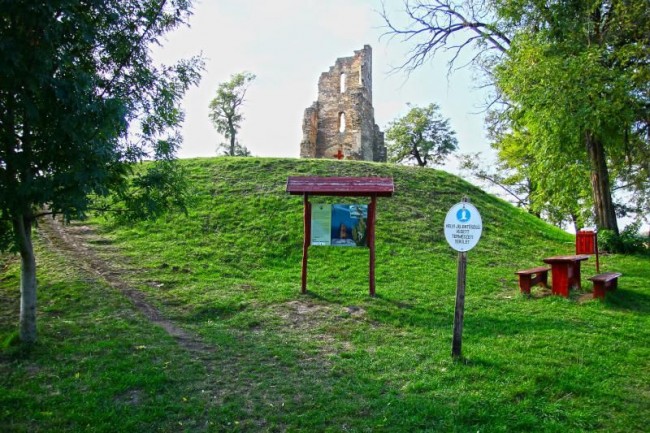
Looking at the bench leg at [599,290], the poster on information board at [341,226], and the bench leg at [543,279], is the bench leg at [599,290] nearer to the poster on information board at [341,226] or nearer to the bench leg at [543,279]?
the bench leg at [543,279]

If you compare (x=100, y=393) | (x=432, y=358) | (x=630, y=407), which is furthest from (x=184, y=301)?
(x=630, y=407)

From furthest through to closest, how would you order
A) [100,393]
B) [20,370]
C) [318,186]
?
[318,186] < [20,370] < [100,393]

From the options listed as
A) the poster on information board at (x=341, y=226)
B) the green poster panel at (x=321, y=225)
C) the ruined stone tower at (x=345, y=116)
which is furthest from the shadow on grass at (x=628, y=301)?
the ruined stone tower at (x=345, y=116)

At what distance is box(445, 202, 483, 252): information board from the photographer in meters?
6.99

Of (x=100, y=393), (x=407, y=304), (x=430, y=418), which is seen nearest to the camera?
(x=430, y=418)

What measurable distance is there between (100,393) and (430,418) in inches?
147

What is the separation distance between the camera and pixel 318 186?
10516 mm

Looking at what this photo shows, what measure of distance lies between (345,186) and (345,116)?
2259 centimetres

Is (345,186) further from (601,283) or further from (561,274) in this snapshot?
(601,283)

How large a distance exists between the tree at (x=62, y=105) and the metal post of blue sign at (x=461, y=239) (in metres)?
4.64

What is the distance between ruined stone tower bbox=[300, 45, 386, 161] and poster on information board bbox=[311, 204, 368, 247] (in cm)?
2011

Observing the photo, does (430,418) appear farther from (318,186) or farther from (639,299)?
(639,299)

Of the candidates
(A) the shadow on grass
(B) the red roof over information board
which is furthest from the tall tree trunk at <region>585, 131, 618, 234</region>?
(B) the red roof over information board

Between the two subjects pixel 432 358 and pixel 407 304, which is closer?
pixel 432 358
